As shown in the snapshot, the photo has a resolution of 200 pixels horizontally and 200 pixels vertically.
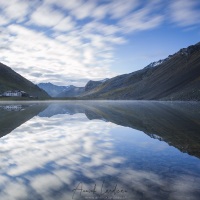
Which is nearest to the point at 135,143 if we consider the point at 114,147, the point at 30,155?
the point at 114,147

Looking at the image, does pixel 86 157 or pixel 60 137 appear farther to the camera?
pixel 60 137

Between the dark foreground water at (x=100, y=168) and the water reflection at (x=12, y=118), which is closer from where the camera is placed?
the dark foreground water at (x=100, y=168)

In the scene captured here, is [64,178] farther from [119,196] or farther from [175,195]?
[175,195]

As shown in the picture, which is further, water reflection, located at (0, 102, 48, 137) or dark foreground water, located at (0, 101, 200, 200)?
water reflection, located at (0, 102, 48, 137)

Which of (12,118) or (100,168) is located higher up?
(12,118)

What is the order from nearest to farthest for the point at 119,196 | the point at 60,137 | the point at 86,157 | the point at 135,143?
the point at 119,196 → the point at 86,157 → the point at 135,143 → the point at 60,137

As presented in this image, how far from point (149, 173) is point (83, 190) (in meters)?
3.92

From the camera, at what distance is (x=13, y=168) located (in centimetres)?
1516

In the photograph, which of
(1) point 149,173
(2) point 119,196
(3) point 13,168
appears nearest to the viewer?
(2) point 119,196

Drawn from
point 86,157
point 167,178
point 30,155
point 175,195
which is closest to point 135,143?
point 86,157

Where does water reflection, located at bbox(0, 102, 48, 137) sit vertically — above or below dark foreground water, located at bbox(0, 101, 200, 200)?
above

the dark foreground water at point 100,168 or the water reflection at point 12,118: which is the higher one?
the water reflection at point 12,118

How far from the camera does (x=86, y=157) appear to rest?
1772 centimetres

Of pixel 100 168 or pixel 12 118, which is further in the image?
pixel 12 118
